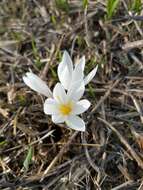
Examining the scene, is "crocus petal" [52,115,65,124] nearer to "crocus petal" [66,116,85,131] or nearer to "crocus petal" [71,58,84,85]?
"crocus petal" [66,116,85,131]

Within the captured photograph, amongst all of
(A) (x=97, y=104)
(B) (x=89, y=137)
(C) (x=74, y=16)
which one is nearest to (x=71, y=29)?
(C) (x=74, y=16)

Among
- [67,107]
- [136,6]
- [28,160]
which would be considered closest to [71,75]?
[67,107]

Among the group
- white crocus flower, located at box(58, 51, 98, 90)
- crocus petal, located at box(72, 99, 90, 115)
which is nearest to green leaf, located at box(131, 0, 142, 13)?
white crocus flower, located at box(58, 51, 98, 90)


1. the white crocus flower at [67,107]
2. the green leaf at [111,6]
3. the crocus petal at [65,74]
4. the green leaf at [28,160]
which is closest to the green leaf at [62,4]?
the green leaf at [111,6]

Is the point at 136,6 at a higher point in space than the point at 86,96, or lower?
higher

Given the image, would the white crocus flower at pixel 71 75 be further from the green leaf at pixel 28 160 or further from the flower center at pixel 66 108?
the green leaf at pixel 28 160

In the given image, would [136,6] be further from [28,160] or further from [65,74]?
[28,160]

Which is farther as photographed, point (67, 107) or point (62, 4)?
point (62, 4)

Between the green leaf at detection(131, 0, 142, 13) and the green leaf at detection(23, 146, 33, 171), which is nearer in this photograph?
the green leaf at detection(23, 146, 33, 171)
